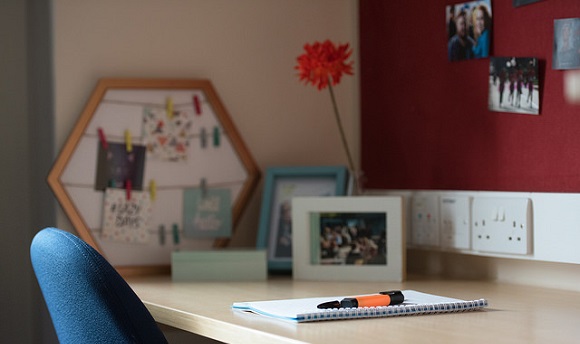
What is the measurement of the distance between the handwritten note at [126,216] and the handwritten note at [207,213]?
0.10m

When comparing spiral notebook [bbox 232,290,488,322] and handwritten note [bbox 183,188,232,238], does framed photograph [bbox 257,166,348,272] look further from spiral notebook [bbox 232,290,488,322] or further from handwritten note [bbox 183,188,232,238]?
spiral notebook [bbox 232,290,488,322]

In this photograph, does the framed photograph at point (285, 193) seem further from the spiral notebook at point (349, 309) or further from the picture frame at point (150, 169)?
the spiral notebook at point (349, 309)

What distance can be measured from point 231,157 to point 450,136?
20.8 inches

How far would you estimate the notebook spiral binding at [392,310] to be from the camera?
144 cm

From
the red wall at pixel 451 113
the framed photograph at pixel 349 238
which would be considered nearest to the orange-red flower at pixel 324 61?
the red wall at pixel 451 113

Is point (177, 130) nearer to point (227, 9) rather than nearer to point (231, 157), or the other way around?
point (231, 157)

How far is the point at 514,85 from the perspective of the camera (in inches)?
76.7

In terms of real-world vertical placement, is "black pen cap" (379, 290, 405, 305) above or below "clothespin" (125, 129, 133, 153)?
below

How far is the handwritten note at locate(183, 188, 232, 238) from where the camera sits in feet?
7.39

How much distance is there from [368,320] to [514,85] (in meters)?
0.72

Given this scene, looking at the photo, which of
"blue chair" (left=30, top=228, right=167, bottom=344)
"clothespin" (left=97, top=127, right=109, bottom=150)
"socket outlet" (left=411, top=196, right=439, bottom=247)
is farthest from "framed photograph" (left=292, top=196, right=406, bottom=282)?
"blue chair" (left=30, top=228, right=167, bottom=344)

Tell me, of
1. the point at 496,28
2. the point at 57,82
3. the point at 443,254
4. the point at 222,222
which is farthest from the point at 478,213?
the point at 57,82

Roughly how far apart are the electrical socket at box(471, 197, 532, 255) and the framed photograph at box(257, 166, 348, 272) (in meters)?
0.36

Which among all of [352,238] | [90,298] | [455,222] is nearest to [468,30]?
[455,222]
